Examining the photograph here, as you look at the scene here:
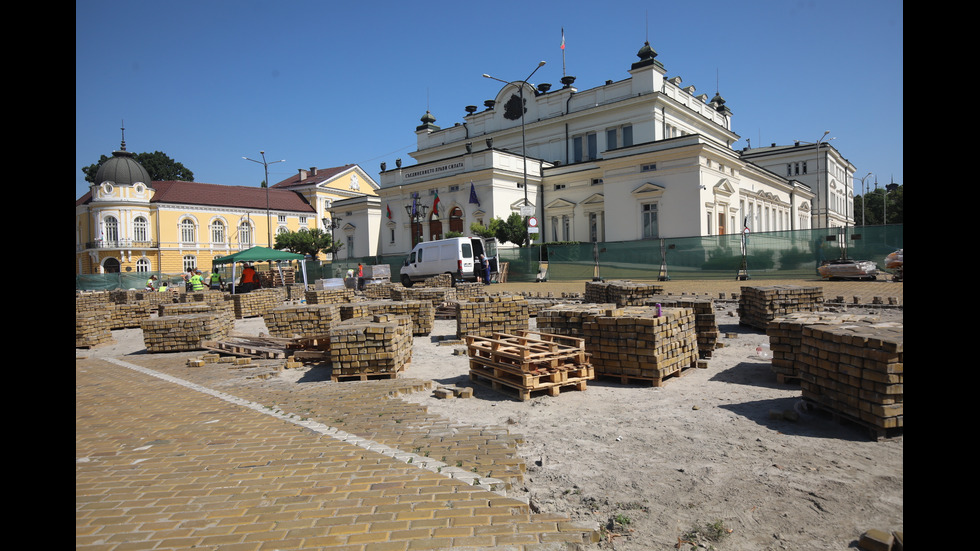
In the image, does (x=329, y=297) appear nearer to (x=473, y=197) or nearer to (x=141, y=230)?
(x=473, y=197)

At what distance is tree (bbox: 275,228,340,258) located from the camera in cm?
5372

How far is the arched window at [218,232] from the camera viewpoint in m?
66.6

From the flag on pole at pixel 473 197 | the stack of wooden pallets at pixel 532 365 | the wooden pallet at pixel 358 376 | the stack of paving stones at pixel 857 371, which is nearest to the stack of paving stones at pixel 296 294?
the wooden pallet at pixel 358 376

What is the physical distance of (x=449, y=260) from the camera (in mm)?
27484

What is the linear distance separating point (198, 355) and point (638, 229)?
32.0 metres

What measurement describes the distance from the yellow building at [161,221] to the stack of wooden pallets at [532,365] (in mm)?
53756

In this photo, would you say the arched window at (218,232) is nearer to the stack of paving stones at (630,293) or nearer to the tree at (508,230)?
the tree at (508,230)

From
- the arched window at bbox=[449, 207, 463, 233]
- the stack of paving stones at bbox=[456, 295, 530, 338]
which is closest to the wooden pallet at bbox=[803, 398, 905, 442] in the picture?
the stack of paving stones at bbox=[456, 295, 530, 338]

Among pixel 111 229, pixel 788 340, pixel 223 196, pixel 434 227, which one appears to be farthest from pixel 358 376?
pixel 223 196

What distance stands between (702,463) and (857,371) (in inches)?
77.8

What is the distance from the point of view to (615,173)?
128 ft

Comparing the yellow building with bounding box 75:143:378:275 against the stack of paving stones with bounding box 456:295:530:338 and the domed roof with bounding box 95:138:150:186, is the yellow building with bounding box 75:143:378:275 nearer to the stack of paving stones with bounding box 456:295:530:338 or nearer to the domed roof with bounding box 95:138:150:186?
the domed roof with bounding box 95:138:150:186

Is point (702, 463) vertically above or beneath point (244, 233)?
beneath
